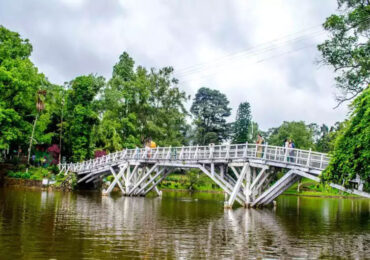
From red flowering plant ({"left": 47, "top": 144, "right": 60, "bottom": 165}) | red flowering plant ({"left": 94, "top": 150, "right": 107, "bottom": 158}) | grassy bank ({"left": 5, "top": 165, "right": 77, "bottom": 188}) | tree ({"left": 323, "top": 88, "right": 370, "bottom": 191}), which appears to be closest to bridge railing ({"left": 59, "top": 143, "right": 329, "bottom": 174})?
grassy bank ({"left": 5, "top": 165, "right": 77, "bottom": 188})

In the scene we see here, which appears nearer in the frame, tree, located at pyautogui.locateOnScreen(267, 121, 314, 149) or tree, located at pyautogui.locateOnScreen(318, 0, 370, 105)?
tree, located at pyautogui.locateOnScreen(318, 0, 370, 105)

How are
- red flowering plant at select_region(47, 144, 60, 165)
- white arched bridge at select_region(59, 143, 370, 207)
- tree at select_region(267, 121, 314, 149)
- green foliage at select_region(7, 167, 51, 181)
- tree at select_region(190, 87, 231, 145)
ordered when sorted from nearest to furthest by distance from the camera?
white arched bridge at select_region(59, 143, 370, 207) < green foliage at select_region(7, 167, 51, 181) < red flowering plant at select_region(47, 144, 60, 165) < tree at select_region(267, 121, 314, 149) < tree at select_region(190, 87, 231, 145)

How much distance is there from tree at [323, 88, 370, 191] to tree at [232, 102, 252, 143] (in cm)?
4988

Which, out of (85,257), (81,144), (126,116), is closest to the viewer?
(85,257)

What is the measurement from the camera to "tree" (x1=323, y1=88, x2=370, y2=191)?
18.6 meters

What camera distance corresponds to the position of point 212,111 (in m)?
78.2

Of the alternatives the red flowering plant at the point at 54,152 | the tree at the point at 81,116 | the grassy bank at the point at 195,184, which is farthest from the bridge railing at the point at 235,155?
the red flowering plant at the point at 54,152

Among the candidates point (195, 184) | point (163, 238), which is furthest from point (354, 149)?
point (195, 184)

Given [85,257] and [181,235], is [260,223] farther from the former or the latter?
[85,257]

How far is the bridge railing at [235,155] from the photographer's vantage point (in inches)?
931

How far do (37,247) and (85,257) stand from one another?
1719 mm

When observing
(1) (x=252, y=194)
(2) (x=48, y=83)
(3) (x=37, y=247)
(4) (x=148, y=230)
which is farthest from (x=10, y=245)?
(2) (x=48, y=83)

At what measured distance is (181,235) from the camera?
13.9m

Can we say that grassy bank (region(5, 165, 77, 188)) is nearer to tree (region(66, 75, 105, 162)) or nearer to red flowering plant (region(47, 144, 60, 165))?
red flowering plant (region(47, 144, 60, 165))
